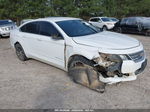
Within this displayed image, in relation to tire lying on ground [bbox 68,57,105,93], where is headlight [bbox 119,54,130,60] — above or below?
above

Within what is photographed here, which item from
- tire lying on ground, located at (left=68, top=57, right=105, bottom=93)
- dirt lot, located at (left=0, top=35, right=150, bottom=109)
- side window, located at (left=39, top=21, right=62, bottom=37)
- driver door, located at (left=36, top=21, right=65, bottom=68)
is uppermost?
→ side window, located at (left=39, top=21, right=62, bottom=37)

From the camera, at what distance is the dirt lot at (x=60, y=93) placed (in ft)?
11.9

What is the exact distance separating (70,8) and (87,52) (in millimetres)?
25026

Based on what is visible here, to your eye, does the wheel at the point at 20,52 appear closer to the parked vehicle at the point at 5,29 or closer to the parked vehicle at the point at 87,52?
the parked vehicle at the point at 87,52

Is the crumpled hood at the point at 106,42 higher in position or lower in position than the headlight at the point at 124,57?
higher

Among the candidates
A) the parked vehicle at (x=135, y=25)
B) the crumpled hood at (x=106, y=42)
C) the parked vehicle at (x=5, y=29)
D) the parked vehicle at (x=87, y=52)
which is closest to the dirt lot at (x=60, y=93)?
the parked vehicle at (x=87, y=52)

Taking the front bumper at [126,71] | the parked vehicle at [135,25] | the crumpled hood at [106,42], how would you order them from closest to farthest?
1. the front bumper at [126,71]
2. the crumpled hood at [106,42]
3. the parked vehicle at [135,25]

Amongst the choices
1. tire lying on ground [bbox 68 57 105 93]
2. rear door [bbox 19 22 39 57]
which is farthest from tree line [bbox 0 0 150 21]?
tire lying on ground [bbox 68 57 105 93]

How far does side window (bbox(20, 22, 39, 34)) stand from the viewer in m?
5.71

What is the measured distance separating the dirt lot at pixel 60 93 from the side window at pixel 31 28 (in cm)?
134

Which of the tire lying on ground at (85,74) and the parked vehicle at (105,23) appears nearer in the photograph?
the tire lying on ground at (85,74)

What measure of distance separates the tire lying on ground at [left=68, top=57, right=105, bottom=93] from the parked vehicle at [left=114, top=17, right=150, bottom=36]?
9172mm

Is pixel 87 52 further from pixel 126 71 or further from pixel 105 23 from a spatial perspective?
pixel 105 23

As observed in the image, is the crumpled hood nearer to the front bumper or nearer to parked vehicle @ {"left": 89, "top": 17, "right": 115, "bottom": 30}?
the front bumper
